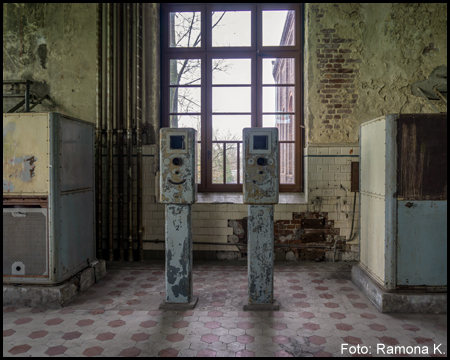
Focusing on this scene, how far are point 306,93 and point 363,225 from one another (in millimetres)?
2024

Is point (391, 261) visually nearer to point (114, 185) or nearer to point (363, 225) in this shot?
point (363, 225)

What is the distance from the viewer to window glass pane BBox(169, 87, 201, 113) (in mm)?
4914

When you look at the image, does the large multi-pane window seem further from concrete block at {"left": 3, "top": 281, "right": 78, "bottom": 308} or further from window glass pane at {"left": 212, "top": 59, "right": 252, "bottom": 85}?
concrete block at {"left": 3, "top": 281, "right": 78, "bottom": 308}

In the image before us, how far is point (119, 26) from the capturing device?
15.1 feet

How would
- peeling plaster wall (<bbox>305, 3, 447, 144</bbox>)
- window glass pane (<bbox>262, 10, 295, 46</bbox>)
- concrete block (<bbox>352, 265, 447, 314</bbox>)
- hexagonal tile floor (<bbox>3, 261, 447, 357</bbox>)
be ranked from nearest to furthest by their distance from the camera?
hexagonal tile floor (<bbox>3, 261, 447, 357</bbox>)
concrete block (<bbox>352, 265, 447, 314</bbox>)
peeling plaster wall (<bbox>305, 3, 447, 144</bbox>)
window glass pane (<bbox>262, 10, 295, 46</bbox>)

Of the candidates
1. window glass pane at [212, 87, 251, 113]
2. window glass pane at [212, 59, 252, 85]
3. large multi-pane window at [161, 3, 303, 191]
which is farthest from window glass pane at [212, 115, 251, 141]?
window glass pane at [212, 59, 252, 85]

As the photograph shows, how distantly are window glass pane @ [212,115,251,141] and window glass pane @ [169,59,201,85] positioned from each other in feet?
2.09

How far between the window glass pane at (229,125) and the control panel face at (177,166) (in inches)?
74.8

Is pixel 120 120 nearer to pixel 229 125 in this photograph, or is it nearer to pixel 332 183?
pixel 229 125

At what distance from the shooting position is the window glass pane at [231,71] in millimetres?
4863

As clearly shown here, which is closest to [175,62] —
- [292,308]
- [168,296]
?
[168,296]

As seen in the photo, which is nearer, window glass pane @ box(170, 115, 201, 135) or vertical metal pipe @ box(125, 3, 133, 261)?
vertical metal pipe @ box(125, 3, 133, 261)

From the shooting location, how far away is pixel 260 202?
297 centimetres

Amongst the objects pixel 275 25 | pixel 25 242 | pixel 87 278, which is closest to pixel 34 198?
pixel 25 242
